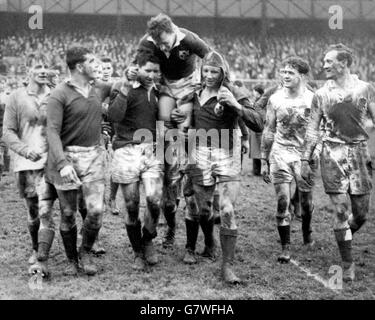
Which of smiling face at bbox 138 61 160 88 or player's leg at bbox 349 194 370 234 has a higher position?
smiling face at bbox 138 61 160 88

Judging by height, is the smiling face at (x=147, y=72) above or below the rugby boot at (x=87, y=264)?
above

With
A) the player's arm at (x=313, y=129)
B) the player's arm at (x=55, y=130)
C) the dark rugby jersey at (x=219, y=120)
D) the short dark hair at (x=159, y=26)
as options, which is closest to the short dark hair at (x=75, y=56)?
the player's arm at (x=55, y=130)

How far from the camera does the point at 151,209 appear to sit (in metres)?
5.88

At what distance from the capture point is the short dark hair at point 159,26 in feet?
19.4

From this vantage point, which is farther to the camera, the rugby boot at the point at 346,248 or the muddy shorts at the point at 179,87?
the muddy shorts at the point at 179,87

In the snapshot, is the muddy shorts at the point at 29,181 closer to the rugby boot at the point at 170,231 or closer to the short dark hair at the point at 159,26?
the rugby boot at the point at 170,231

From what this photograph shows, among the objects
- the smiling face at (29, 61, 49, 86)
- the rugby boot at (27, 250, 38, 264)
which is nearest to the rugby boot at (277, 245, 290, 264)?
the rugby boot at (27, 250, 38, 264)

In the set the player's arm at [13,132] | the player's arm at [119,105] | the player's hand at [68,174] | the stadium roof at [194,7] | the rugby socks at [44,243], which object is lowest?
the rugby socks at [44,243]

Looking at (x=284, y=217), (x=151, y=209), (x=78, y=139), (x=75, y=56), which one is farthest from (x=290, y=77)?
(x=78, y=139)

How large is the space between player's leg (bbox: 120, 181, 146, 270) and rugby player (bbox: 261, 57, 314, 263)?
5.48ft

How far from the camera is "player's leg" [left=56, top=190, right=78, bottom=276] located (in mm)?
5488

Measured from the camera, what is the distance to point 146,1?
1001 inches

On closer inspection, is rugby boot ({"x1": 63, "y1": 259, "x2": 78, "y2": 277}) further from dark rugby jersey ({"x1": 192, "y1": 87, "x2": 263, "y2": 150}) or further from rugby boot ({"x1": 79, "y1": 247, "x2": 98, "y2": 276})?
dark rugby jersey ({"x1": 192, "y1": 87, "x2": 263, "y2": 150})

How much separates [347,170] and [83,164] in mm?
2552
